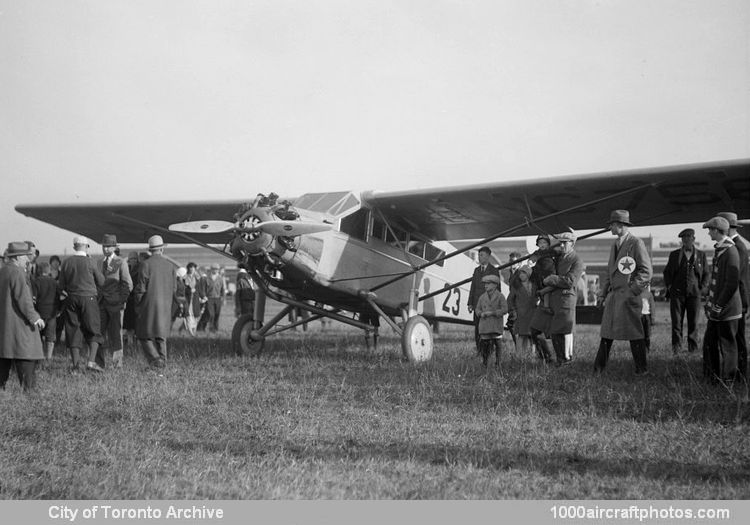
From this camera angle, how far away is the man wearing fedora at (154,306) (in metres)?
8.52

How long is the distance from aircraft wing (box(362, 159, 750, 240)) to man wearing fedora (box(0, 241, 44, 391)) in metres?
5.26

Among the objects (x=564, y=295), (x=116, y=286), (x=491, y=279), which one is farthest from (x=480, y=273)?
(x=116, y=286)

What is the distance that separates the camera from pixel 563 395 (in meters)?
6.15

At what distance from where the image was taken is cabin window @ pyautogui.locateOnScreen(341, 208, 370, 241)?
9.98m

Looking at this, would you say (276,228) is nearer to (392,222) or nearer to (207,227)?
(207,227)

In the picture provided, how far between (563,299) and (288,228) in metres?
3.76

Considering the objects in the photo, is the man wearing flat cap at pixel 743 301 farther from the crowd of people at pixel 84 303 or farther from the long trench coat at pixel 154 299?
the long trench coat at pixel 154 299

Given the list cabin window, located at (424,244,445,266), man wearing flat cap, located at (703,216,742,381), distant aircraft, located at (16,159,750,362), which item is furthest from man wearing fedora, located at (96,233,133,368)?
man wearing flat cap, located at (703,216,742,381)

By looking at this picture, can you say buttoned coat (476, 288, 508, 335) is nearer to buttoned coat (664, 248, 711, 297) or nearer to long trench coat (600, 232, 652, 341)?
long trench coat (600, 232, 652, 341)

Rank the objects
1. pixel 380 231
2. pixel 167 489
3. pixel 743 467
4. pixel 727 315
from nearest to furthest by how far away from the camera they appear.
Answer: pixel 167 489 < pixel 743 467 < pixel 727 315 < pixel 380 231

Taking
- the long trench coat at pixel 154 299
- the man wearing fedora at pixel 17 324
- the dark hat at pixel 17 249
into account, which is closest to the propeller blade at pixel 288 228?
the long trench coat at pixel 154 299

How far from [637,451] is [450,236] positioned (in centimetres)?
828
